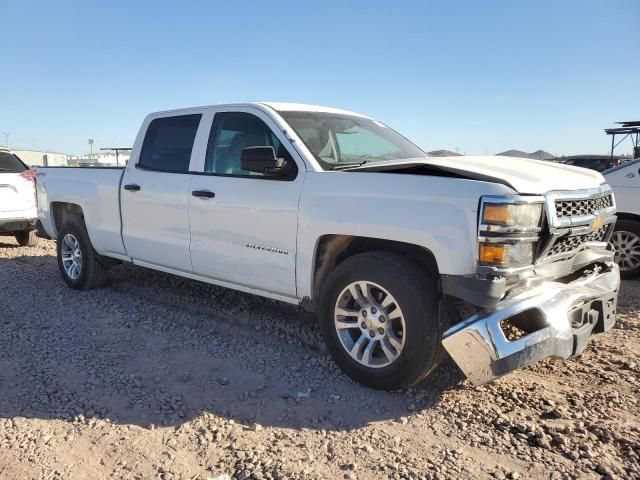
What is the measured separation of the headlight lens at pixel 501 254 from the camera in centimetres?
285

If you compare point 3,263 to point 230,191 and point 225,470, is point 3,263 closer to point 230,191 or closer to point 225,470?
point 230,191

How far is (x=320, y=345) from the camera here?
166 inches

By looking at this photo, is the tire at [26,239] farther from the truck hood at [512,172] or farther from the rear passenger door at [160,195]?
the truck hood at [512,172]

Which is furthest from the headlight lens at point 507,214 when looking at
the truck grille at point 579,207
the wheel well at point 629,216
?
the wheel well at point 629,216

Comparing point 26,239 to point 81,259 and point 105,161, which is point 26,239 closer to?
point 81,259

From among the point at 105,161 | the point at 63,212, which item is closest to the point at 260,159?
the point at 63,212

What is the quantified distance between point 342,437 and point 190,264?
2.32 metres

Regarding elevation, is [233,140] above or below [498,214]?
above

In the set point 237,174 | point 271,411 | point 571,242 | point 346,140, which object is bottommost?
point 271,411

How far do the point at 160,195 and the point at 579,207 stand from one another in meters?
3.47


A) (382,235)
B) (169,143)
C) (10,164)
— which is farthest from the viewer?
(10,164)

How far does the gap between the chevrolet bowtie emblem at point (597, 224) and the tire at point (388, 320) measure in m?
1.12

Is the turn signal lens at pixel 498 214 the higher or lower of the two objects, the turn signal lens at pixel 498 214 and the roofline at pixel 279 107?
the lower

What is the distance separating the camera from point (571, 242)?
3.29m
